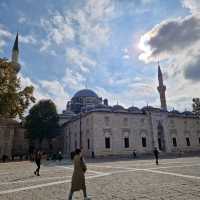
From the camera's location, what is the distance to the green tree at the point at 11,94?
20362mm

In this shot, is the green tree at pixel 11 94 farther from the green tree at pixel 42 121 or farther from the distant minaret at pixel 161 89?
the distant minaret at pixel 161 89

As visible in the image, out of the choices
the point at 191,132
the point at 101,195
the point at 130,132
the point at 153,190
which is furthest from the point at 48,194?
the point at 191,132

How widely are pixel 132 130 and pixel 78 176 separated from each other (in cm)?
3564

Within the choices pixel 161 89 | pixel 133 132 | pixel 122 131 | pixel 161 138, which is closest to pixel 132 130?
pixel 133 132

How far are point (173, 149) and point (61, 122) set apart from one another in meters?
29.4

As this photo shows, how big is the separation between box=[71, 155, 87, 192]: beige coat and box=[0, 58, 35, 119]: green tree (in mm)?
15865

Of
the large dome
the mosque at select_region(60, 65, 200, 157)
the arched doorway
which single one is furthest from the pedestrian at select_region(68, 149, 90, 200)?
the large dome

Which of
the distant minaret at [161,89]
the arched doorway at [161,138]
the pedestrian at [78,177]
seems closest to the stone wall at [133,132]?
the arched doorway at [161,138]

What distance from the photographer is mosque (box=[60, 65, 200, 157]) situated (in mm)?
38625

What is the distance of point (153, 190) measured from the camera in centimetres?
763

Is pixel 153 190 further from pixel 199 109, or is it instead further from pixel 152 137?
pixel 199 109

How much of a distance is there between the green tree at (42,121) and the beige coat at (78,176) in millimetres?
41351

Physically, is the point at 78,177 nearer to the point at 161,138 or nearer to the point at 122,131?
the point at 122,131

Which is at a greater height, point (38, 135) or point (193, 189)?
point (38, 135)
